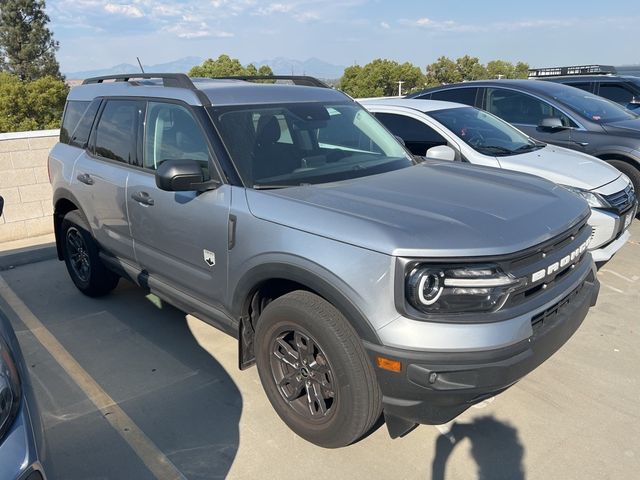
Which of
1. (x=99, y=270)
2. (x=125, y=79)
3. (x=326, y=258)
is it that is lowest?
(x=99, y=270)

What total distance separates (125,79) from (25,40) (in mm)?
52344

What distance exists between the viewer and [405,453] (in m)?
2.84

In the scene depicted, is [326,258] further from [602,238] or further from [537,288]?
[602,238]

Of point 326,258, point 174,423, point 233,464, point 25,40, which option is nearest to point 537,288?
point 326,258

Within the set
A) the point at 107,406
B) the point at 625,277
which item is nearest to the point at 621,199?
the point at 625,277

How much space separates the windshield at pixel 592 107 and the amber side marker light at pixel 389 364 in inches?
227

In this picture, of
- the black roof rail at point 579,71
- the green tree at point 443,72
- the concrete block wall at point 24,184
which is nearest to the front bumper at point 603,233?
the concrete block wall at point 24,184

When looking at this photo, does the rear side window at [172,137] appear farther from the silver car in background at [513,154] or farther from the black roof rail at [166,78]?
the silver car in background at [513,154]

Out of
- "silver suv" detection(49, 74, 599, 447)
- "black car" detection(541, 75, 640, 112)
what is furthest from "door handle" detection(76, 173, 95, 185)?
"black car" detection(541, 75, 640, 112)

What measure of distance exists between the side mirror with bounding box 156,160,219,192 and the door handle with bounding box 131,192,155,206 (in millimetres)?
629

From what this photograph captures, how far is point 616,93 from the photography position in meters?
9.65

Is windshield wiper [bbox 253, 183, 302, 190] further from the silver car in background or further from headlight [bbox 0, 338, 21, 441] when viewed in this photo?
the silver car in background

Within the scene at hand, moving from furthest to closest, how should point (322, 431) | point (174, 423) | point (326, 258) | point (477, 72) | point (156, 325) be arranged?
point (477, 72) < point (156, 325) < point (174, 423) < point (322, 431) < point (326, 258)

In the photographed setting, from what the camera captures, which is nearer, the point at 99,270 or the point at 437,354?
the point at 437,354
